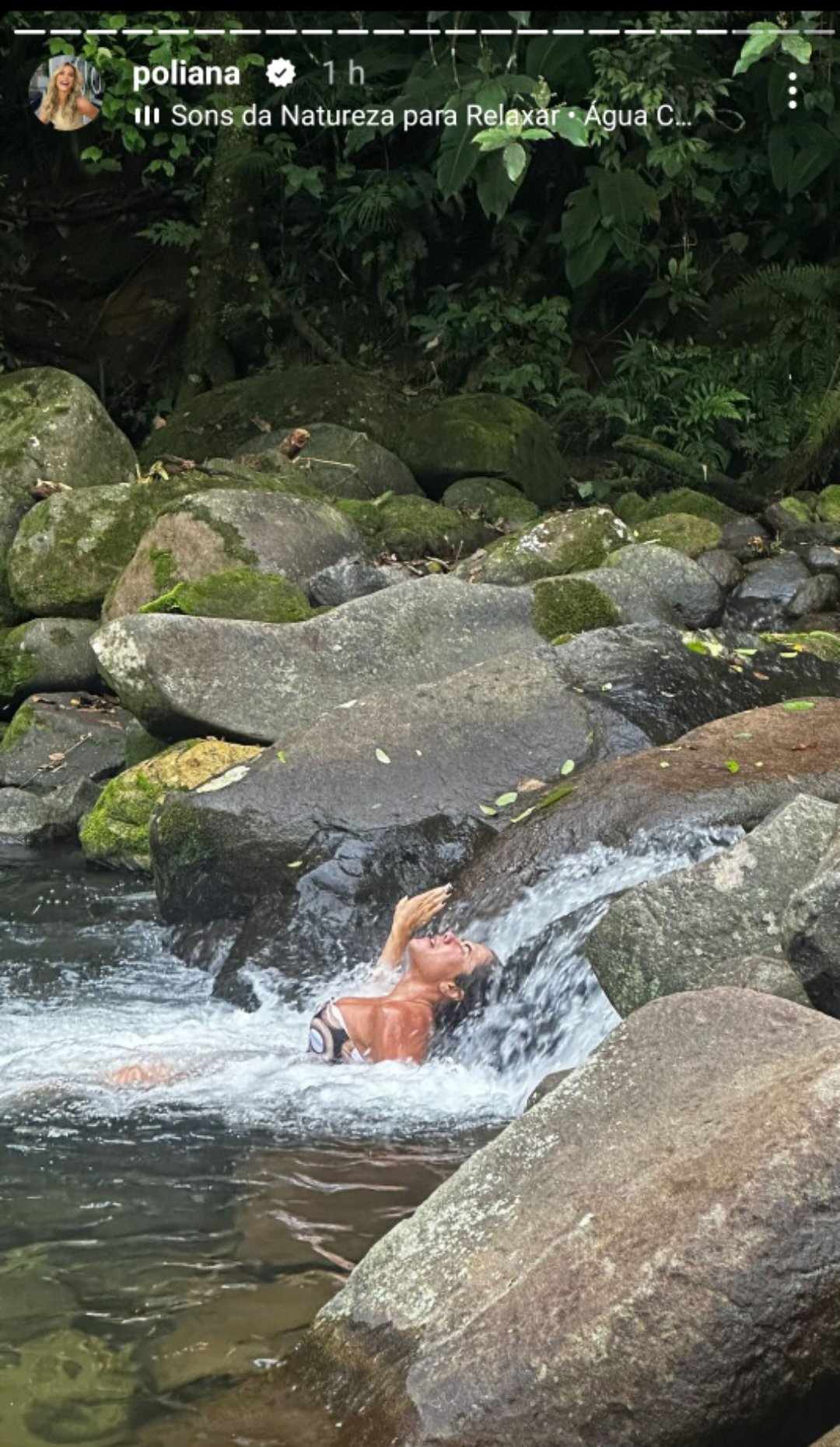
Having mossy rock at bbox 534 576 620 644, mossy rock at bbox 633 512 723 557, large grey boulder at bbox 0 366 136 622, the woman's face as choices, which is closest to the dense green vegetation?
mossy rock at bbox 633 512 723 557

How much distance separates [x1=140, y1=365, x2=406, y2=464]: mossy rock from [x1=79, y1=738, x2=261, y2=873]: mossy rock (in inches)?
254

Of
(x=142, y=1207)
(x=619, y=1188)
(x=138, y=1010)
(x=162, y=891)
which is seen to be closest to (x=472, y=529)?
(x=162, y=891)

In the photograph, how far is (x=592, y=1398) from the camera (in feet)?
8.79

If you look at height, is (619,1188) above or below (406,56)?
below

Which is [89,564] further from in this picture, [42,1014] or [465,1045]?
[465,1045]

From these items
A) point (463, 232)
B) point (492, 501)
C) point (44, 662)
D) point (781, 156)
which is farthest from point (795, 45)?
point (463, 232)

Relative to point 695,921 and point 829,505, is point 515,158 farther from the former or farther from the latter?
point 829,505

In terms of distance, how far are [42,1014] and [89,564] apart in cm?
515

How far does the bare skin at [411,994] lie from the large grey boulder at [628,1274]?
1953 millimetres

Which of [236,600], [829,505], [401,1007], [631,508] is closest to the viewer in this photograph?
[401,1007]

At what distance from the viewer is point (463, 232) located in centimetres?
1630

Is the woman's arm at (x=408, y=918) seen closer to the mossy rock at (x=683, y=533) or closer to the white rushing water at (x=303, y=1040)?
→ the white rushing water at (x=303, y=1040)

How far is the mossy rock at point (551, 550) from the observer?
9.40 meters

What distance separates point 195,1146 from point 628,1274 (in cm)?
198
